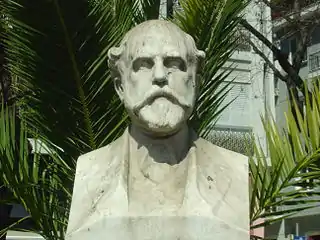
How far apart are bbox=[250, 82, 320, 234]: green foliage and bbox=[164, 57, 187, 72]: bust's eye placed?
1926 millimetres

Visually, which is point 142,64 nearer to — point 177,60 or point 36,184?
point 177,60

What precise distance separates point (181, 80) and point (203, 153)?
1.40 ft

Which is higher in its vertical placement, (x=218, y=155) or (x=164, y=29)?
(x=164, y=29)

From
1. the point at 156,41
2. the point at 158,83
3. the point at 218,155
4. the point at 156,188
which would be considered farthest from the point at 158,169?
the point at 156,41

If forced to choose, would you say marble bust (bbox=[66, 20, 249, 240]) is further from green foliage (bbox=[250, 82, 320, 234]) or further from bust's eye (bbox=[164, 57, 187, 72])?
green foliage (bbox=[250, 82, 320, 234])

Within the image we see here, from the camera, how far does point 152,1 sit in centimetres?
645

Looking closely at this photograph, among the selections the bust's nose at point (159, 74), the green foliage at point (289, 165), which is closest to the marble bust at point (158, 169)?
the bust's nose at point (159, 74)

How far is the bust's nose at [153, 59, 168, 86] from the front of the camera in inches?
130

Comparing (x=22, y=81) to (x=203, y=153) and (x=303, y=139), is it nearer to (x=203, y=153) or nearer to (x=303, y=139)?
(x=303, y=139)

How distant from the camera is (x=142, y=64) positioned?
3.39 metres

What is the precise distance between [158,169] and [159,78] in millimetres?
485

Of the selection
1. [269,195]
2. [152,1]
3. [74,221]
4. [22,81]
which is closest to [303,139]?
[269,195]

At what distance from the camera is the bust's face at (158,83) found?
3.34 meters

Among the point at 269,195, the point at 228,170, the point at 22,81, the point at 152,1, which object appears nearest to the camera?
the point at 228,170
